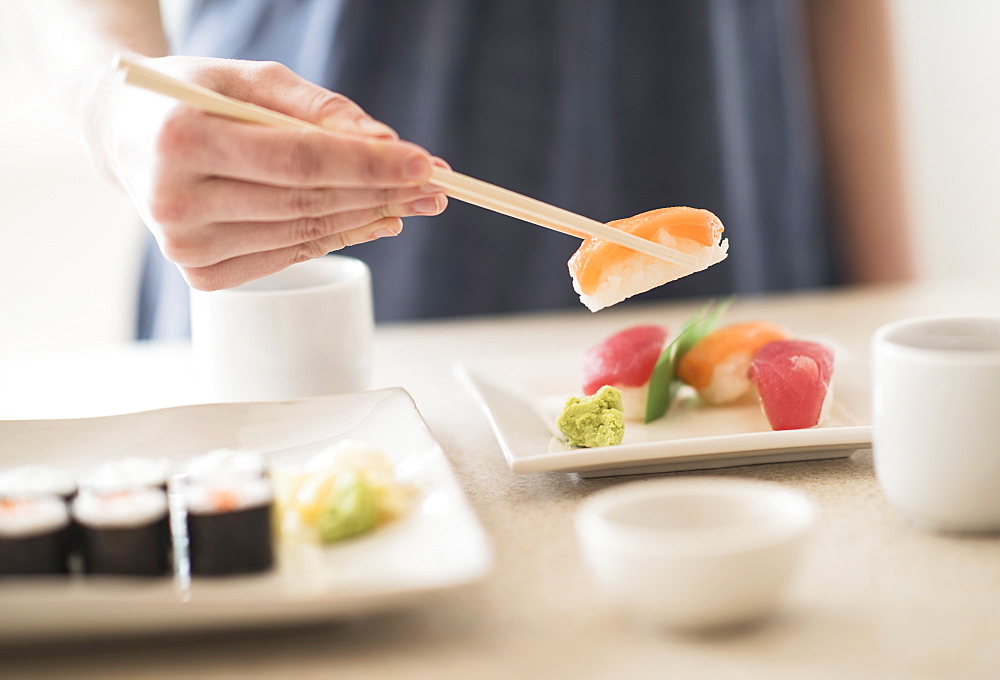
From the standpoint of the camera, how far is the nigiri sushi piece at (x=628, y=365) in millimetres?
1130

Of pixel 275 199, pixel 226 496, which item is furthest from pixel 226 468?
pixel 275 199

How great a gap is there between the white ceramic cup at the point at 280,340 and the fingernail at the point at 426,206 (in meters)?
0.24

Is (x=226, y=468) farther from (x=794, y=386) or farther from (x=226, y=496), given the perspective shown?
(x=794, y=386)

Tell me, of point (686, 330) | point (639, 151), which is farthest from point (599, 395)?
point (639, 151)

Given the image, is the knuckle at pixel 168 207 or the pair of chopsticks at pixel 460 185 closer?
the pair of chopsticks at pixel 460 185

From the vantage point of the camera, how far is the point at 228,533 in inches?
27.7

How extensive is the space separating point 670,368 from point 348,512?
0.50m

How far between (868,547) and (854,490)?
0.42ft

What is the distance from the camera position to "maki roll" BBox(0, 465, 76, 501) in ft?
2.47

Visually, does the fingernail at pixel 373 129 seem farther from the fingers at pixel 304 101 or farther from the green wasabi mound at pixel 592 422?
the green wasabi mound at pixel 592 422

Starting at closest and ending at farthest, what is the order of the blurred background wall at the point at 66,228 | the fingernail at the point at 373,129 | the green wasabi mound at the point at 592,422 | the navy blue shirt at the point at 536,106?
1. the fingernail at the point at 373,129
2. the green wasabi mound at the point at 592,422
3. the navy blue shirt at the point at 536,106
4. the blurred background wall at the point at 66,228

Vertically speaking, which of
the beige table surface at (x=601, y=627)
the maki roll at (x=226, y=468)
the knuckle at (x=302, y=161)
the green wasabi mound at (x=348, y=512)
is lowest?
the beige table surface at (x=601, y=627)

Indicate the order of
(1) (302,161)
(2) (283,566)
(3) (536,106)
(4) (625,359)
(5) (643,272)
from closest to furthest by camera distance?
(2) (283,566), (1) (302,161), (5) (643,272), (4) (625,359), (3) (536,106)

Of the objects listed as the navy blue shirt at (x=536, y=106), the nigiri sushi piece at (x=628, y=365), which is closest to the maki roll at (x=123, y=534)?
the nigiri sushi piece at (x=628, y=365)
